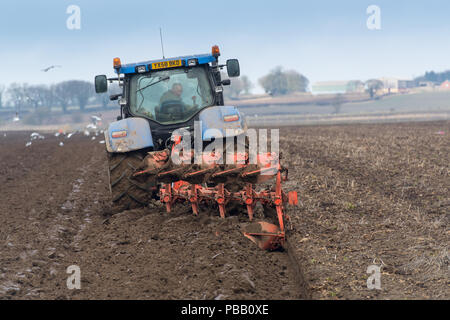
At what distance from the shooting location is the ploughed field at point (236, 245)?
479 cm

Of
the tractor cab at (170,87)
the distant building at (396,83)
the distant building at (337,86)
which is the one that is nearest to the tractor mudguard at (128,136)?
the tractor cab at (170,87)

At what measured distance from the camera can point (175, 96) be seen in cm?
797

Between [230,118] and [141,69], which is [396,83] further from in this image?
[230,118]

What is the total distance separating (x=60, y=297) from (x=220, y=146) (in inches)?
116

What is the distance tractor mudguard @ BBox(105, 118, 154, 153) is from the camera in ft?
23.6

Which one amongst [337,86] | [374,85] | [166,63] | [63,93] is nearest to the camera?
[166,63]

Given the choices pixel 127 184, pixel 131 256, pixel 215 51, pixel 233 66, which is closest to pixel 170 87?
pixel 215 51

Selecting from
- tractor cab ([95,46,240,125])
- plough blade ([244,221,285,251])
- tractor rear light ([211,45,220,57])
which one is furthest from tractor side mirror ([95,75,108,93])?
plough blade ([244,221,285,251])

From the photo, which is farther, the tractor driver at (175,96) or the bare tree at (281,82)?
the bare tree at (281,82)

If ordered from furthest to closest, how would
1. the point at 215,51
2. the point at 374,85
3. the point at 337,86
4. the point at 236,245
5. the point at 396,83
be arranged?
the point at 337,86, the point at 396,83, the point at 374,85, the point at 215,51, the point at 236,245

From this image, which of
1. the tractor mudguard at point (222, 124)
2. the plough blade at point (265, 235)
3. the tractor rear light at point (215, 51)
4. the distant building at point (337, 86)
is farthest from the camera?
the distant building at point (337, 86)

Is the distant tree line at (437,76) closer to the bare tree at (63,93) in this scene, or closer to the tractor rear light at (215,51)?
the bare tree at (63,93)

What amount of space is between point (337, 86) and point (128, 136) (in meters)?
94.4
